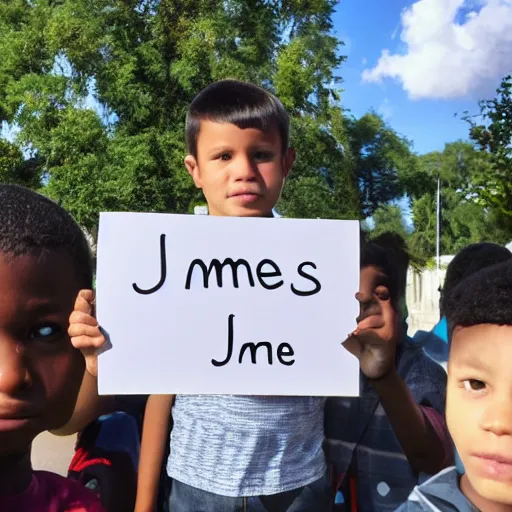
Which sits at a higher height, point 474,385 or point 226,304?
point 226,304

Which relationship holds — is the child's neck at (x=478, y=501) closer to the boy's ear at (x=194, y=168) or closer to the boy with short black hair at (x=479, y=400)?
the boy with short black hair at (x=479, y=400)

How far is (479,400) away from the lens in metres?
1.08

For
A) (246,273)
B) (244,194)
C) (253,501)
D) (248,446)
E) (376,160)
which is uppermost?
(376,160)

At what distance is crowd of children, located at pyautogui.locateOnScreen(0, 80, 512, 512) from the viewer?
1.12m

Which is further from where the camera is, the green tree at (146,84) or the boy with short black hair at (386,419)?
the green tree at (146,84)

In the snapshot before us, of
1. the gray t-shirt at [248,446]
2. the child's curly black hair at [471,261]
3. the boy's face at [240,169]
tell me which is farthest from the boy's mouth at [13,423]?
the child's curly black hair at [471,261]

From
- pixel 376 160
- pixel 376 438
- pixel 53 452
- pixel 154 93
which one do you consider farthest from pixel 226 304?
pixel 376 160

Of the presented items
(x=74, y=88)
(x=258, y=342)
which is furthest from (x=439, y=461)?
(x=74, y=88)

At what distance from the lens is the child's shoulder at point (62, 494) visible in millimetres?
1213

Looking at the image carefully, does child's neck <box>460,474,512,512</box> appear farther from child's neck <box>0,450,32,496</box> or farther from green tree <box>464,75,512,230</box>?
green tree <box>464,75,512,230</box>

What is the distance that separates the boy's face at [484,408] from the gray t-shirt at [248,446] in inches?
15.2

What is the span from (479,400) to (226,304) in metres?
0.50

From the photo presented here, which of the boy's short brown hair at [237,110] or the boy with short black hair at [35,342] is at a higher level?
the boy's short brown hair at [237,110]

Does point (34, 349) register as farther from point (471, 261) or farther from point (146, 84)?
point (146, 84)
